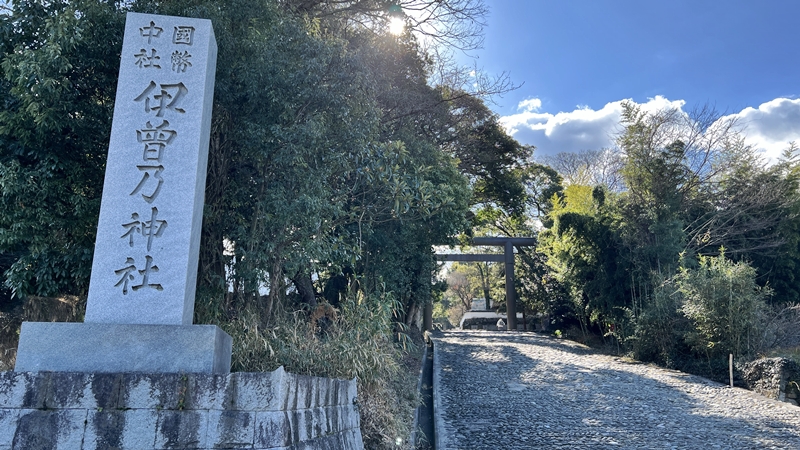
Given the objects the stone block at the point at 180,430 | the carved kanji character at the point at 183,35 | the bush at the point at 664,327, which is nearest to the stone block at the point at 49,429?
the stone block at the point at 180,430

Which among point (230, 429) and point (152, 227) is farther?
point (152, 227)

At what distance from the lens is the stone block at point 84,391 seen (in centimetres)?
269

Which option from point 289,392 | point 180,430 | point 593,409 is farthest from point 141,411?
point 593,409

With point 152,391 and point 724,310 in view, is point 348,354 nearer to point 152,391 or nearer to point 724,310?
point 152,391

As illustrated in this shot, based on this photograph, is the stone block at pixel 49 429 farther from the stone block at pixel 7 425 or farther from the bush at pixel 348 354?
the bush at pixel 348 354

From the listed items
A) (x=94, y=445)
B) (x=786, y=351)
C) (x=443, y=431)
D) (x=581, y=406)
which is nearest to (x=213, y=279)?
(x=94, y=445)

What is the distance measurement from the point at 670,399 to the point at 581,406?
148cm

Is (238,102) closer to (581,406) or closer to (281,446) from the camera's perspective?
(281,446)

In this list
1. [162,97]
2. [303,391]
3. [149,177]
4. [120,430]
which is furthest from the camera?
[162,97]

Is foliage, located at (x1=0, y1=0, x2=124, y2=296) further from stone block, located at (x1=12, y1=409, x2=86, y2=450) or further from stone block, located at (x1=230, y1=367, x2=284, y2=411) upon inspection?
stone block, located at (x1=230, y1=367, x2=284, y2=411)

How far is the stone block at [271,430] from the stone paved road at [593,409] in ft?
10.1

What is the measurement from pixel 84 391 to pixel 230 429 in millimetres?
774

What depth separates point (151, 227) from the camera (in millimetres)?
3367

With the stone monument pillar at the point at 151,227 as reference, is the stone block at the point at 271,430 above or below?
below
